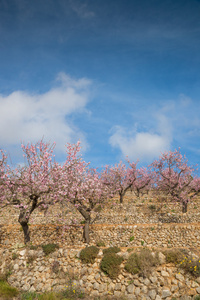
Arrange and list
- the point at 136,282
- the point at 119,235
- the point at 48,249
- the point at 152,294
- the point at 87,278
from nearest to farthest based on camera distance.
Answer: the point at 152,294
the point at 136,282
the point at 87,278
the point at 48,249
the point at 119,235

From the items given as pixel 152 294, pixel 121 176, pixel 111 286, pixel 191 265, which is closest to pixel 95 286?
pixel 111 286

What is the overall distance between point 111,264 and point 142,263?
6.08ft

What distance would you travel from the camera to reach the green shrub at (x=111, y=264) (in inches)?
470

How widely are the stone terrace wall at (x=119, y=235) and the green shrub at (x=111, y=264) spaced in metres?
7.80

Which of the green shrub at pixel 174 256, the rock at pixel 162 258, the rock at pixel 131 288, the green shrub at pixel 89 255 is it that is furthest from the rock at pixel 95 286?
the green shrub at pixel 174 256

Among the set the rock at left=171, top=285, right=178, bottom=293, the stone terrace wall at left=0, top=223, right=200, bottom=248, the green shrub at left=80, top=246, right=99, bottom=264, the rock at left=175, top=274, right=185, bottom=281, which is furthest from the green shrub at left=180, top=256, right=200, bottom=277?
the stone terrace wall at left=0, top=223, right=200, bottom=248

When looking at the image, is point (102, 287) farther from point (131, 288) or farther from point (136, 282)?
point (136, 282)

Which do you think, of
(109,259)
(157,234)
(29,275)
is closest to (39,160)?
(29,275)

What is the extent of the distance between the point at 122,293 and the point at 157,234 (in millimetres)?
11610

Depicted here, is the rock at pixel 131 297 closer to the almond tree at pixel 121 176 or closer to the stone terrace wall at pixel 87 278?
the stone terrace wall at pixel 87 278

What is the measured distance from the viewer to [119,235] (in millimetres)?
21875

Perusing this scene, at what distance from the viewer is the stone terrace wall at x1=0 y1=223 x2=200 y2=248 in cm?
2062

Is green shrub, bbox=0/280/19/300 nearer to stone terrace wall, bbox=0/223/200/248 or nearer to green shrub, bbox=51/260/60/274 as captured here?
green shrub, bbox=51/260/60/274

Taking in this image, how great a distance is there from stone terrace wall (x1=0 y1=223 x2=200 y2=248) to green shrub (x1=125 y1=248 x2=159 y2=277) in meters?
8.19
